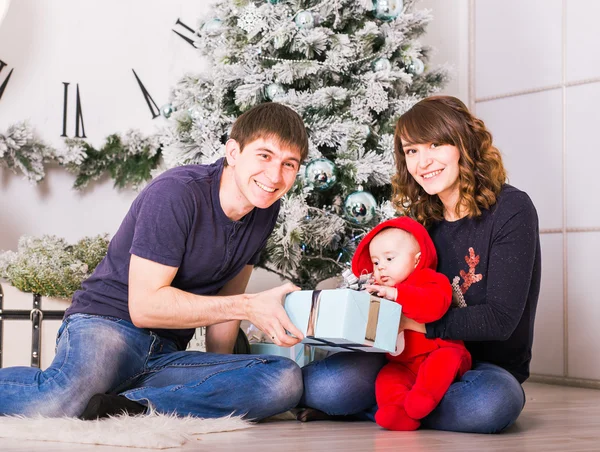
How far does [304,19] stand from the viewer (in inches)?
103

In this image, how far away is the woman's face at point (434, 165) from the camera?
6.44 ft

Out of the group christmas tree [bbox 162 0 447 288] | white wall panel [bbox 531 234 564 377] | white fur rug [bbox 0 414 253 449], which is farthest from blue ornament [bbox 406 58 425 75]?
white fur rug [bbox 0 414 253 449]

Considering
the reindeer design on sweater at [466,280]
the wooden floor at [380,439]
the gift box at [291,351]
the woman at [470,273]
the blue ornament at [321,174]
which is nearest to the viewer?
the wooden floor at [380,439]

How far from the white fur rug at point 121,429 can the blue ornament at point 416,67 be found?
1534 mm

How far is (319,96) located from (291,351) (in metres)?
0.85

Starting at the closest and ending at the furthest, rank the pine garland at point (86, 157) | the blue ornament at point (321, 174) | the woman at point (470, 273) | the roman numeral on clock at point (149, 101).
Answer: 1. the woman at point (470, 273)
2. the blue ornament at point (321, 174)
3. the pine garland at point (86, 157)
4. the roman numeral on clock at point (149, 101)

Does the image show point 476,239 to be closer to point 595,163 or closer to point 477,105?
point 595,163

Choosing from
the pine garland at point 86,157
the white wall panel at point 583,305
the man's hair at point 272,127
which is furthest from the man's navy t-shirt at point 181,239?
the white wall panel at point 583,305

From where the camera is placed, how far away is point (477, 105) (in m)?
3.62

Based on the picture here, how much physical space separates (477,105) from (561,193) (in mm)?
644

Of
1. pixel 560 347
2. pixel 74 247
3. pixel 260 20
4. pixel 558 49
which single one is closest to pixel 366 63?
pixel 260 20

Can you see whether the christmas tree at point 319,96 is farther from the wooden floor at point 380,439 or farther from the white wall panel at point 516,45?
the wooden floor at point 380,439

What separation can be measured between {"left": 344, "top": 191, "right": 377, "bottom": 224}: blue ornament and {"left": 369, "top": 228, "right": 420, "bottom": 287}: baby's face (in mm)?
643

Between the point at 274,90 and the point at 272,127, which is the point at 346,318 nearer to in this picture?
the point at 272,127
